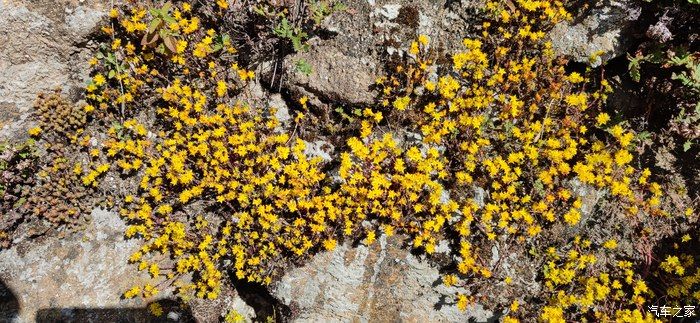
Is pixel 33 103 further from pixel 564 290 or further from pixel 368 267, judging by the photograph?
pixel 564 290

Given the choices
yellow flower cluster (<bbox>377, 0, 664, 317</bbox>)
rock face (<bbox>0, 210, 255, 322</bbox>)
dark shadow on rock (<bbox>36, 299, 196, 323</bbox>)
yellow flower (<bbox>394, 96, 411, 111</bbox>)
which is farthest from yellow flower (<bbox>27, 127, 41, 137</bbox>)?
yellow flower (<bbox>394, 96, 411, 111</bbox>)

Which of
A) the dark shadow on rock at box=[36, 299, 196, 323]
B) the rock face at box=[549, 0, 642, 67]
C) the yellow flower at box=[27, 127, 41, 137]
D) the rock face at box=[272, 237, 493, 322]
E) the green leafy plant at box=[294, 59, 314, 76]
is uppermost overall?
the rock face at box=[549, 0, 642, 67]

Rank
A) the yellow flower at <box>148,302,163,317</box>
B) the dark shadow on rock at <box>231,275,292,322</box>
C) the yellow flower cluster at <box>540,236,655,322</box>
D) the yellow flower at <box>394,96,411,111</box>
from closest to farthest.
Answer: the yellow flower cluster at <box>540,236,655,322</box>, the yellow flower at <box>394,96,411,111</box>, the yellow flower at <box>148,302,163,317</box>, the dark shadow on rock at <box>231,275,292,322</box>

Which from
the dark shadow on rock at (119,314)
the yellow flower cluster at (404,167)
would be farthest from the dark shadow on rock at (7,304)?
the yellow flower cluster at (404,167)

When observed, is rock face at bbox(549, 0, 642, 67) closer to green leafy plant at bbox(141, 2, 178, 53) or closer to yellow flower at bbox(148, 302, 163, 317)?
green leafy plant at bbox(141, 2, 178, 53)

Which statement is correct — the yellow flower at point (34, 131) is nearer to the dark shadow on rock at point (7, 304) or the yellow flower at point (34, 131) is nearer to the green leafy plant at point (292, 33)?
the dark shadow on rock at point (7, 304)

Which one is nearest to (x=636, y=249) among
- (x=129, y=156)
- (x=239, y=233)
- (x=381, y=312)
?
(x=381, y=312)
